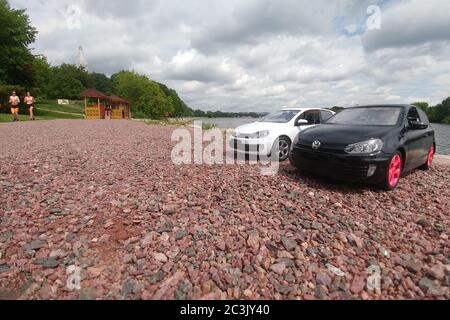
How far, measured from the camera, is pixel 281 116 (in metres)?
7.87

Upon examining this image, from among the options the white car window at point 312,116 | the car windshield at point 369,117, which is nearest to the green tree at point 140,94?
the white car window at point 312,116

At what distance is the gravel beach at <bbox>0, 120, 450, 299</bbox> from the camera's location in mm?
2340

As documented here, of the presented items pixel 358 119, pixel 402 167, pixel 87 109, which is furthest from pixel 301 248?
pixel 87 109

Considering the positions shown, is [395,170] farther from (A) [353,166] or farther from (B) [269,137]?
(B) [269,137]

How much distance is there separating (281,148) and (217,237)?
438 centimetres

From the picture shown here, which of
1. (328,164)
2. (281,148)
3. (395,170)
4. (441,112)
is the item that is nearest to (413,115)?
(395,170)

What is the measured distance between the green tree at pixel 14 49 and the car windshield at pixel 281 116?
36.2 metres

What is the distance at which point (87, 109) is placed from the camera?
31078 millimetres

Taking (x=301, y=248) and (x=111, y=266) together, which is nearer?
(x=111, y=266)

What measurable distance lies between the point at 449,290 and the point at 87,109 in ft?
114

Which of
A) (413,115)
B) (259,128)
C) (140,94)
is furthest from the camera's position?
(140,94)

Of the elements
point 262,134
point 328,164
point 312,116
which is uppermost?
point 312,116

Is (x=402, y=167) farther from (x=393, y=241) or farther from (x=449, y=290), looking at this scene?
(x=449, y=290)
